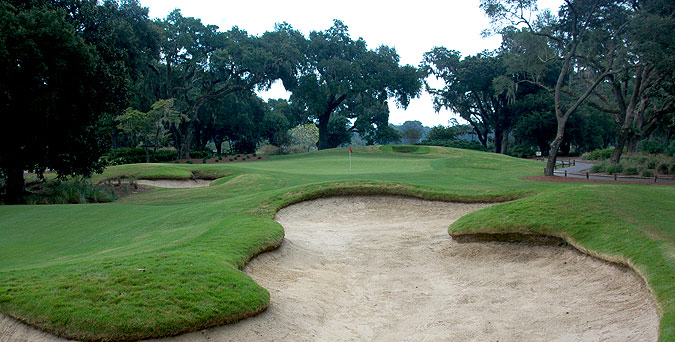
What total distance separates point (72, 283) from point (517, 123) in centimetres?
7002

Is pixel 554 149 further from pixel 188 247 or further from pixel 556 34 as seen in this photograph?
pixel 188 247

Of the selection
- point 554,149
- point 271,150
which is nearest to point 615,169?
point 554,149

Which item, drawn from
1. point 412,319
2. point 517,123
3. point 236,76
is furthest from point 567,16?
point 517,123

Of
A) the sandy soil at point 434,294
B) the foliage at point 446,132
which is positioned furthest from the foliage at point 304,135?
the sandy soil at point 434,294

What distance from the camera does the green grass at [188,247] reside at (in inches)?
224

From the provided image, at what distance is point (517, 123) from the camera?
68.6 m

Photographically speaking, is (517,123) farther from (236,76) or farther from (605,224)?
→ (605,224)

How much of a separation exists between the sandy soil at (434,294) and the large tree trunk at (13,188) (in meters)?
17.7

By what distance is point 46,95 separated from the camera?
20781mm

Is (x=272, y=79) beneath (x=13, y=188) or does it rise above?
above

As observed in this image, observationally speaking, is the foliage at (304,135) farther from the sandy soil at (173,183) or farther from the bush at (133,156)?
the sandy soil at (173,183)

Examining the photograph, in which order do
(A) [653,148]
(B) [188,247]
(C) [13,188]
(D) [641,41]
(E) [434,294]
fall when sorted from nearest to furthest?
(E) [434,294]
(B) [188,247]
(C) [13,188]
(D) [641,41]
(A) [653,148]

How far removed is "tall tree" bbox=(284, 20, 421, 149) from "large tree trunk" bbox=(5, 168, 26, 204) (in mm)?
36196

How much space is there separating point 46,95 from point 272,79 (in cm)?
3509
